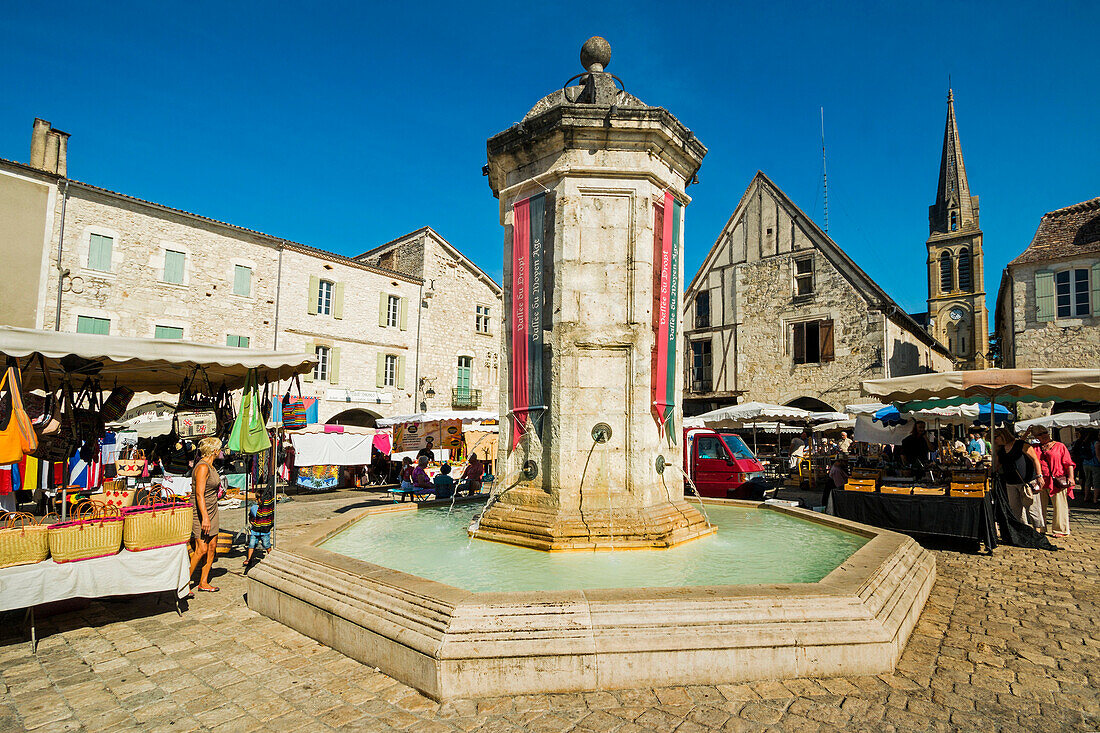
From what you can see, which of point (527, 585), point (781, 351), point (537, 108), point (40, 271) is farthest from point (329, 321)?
point (527, 585)

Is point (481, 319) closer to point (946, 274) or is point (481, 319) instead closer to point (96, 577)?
point (96, 577)

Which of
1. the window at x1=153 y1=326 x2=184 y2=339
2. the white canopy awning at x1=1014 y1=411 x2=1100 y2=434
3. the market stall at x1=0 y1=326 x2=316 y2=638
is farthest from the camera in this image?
the window at x1=153 y1=326 x2=184 y2=339

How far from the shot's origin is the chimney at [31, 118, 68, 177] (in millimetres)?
19578

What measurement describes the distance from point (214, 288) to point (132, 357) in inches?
758

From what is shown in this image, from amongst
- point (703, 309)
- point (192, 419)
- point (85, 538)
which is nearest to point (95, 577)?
point (85, 538)

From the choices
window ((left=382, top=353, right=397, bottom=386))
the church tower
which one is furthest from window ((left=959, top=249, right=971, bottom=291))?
window ((left=382, top=353, right=397, bottom=386))

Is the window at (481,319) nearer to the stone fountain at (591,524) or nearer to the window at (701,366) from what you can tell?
the window at (701,366)

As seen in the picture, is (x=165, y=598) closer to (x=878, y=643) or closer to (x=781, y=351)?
(x=878, y=643)

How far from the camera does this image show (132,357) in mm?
5848

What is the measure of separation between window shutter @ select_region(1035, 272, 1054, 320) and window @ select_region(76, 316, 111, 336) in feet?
103

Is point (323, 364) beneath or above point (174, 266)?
beneath

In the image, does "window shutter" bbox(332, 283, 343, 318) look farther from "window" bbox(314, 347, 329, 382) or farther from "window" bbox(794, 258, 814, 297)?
"window" bbox(794, 258, 814, 297)

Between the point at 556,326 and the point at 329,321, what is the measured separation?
2208cm

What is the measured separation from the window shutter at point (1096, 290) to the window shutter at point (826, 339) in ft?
25.6
